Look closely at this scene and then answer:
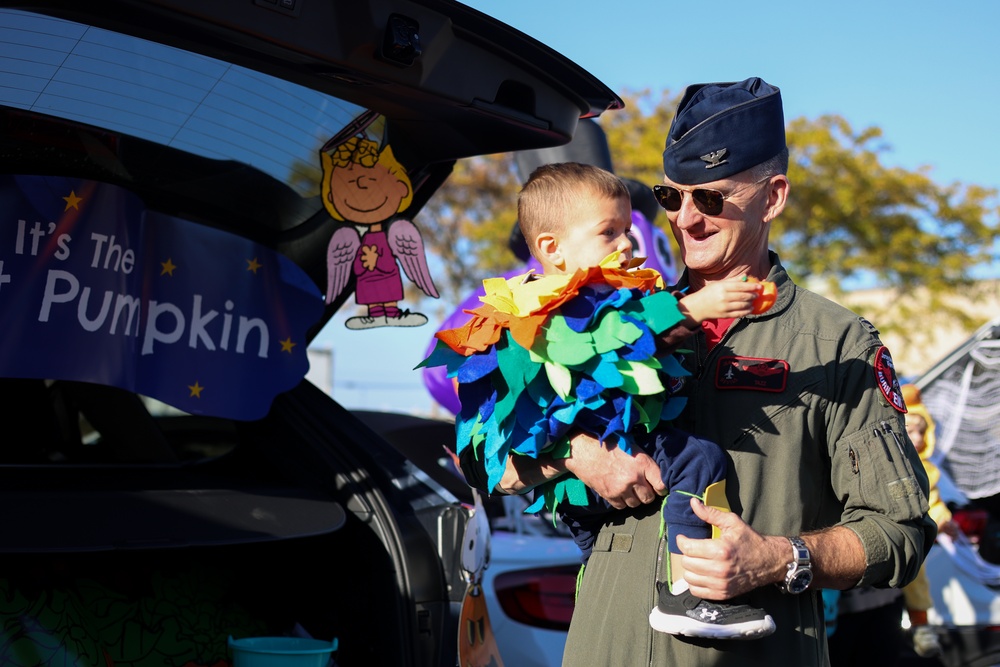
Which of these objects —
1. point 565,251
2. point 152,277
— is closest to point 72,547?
point 152,277

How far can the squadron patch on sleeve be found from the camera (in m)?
2.02

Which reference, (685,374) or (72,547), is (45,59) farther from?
(685,374)

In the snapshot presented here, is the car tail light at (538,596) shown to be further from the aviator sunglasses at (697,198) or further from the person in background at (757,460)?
the aviator sunglasses at (697,198)

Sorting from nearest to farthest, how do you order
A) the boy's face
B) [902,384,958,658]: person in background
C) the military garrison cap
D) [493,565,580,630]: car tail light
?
1. the military garrison cap
2. the boy's face
3. [493,565,580,630]: car tail light
4. [902,384,958,658]: person in background

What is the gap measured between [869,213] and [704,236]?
65.3 ft

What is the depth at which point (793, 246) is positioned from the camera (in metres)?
21.2

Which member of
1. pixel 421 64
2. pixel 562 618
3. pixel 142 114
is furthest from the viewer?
pixel 562 618

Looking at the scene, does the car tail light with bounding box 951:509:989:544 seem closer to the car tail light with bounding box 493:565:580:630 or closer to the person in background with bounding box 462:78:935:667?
the car tail light with bounding box 493:565:580:630

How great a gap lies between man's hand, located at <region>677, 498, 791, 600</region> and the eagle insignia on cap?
2.33 ft

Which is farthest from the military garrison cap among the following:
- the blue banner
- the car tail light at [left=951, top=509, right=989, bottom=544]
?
the car tail light at [left=951, top=509, right=989, bottom=544]

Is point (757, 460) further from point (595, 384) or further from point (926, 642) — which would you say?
point (926, 642)

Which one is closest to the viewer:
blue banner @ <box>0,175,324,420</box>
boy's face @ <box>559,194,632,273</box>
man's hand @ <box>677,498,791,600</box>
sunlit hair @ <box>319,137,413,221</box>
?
man's hand @ <box>677,498,791,600</box>

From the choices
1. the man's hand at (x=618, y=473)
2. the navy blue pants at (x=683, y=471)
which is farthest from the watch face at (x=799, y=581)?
the man's hand at (x=618, y=473)

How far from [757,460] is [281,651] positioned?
4.82ft
